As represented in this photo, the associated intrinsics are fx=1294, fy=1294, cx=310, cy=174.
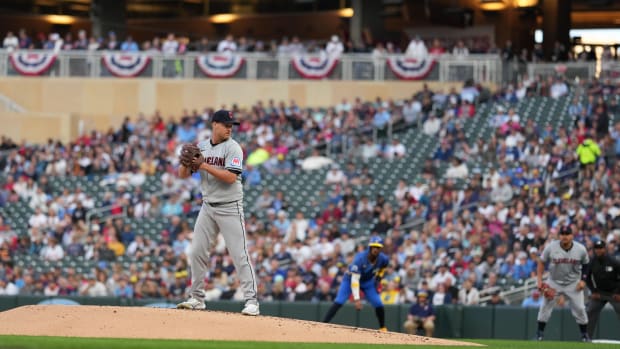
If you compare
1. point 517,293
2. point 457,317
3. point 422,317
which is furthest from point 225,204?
point 517,293

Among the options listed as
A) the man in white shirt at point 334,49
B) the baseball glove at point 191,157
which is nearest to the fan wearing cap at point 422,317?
Result: the baseball glove at point 191,157

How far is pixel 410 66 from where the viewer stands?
3459 cm

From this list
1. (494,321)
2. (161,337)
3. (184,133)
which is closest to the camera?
(161,337)

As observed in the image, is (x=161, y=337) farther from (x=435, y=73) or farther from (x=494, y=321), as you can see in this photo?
(x=435, y=73)

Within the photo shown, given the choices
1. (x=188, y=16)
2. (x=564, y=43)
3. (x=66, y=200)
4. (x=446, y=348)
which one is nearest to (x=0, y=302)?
(x=66, y=200)

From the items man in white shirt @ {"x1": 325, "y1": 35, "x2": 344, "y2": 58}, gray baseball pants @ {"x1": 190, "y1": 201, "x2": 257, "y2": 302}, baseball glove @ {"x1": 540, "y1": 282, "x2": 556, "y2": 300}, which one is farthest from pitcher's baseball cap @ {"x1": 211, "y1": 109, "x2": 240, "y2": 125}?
man in white shirt @ {"x1": 325, "y1": 35, "x2": 344, "y2": 58}

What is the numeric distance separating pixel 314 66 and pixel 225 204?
22913mm

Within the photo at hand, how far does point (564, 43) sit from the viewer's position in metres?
43.0

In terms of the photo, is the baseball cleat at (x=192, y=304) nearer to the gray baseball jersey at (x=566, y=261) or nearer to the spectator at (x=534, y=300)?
the gray baseball jersey at (x=566, y=261)

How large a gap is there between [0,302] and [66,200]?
667 cm

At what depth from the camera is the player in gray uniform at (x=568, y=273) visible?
1603cm

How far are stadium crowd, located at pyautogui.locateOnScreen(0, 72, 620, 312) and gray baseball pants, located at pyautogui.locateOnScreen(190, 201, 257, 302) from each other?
9242 millimetres

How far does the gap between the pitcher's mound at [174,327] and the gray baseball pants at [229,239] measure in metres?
0.37

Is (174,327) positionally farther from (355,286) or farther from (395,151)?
(395,151)
